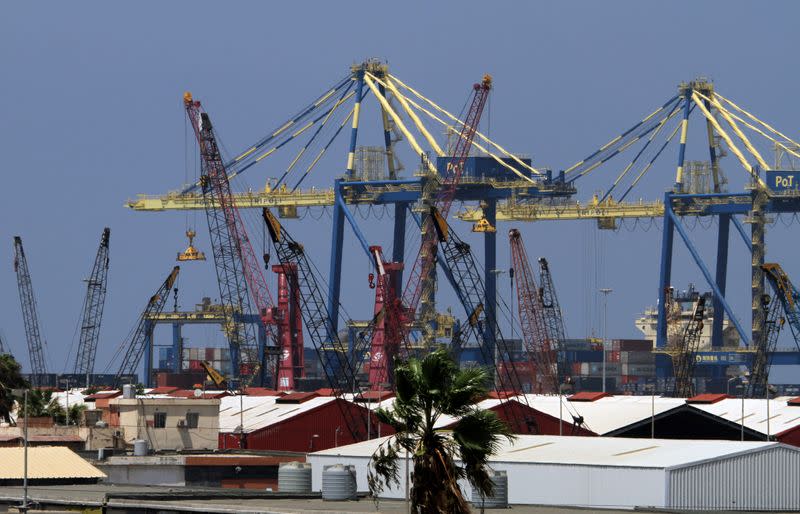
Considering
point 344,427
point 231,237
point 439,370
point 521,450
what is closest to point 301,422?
point 344,427

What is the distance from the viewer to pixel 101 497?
206 ft

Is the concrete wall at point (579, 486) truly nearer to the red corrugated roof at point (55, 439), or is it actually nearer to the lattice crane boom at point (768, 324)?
the red corrugated roof at point (55, 439)

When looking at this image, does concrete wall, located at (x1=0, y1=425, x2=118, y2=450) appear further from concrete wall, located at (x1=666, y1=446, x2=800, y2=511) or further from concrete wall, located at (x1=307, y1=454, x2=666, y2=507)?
concrete wall, located at (x1=666, y1=446, x2=800, y2=511)

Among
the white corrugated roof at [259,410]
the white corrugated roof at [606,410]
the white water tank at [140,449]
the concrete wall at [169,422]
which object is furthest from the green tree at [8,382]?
the white corrugated roof at [606,410]

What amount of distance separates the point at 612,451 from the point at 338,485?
34.1 feet

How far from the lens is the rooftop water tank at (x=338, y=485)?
64875 mm

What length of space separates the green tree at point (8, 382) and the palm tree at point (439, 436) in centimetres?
5138

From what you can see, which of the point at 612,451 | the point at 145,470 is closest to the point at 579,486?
the point at 612,451

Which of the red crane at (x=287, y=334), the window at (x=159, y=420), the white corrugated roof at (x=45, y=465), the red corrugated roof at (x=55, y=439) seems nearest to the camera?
the white corrugated roof at (x=45, y=465)

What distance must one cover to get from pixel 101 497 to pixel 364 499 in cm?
937

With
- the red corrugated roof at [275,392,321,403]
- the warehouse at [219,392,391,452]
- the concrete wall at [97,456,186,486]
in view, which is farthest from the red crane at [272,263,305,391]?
the concrete wall at [97,456,186,486]

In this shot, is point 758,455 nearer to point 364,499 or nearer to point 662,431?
point 364,499

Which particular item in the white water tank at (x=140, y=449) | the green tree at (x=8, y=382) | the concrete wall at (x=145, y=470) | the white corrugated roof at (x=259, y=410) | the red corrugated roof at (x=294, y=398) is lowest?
the concrete wall at (x=145, y=470)

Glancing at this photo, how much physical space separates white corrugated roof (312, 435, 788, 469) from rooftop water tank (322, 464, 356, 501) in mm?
5021
